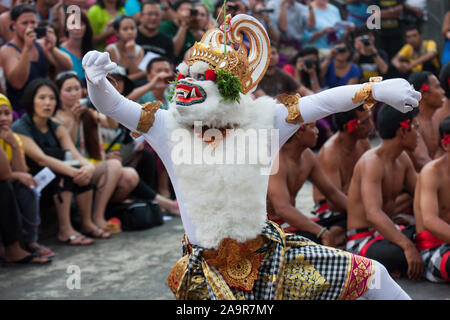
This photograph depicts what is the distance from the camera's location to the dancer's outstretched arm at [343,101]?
2703 mm

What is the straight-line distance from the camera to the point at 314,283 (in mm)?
2926

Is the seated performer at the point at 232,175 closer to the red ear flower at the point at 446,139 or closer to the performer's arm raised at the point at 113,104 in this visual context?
the performer's arm raised at the point at 113,104

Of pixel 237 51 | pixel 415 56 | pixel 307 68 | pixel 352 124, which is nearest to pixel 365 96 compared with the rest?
pixel 237 51

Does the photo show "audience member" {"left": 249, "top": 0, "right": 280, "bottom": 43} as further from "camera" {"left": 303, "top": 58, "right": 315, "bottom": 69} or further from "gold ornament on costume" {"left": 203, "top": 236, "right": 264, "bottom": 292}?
"gold ornament on costume" {"left": 203, "top": 236, "right": 264, "bottom": 292}

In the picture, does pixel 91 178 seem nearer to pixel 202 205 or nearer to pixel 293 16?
pixel 202 205

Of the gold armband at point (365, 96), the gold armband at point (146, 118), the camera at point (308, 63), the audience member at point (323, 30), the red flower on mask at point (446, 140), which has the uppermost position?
the audience member at point (323, 30)

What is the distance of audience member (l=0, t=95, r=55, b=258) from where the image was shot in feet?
17.0

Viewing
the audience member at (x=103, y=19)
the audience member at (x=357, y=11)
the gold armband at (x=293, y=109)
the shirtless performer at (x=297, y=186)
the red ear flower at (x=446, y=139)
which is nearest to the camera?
the gold armband at (x=293, y=109)

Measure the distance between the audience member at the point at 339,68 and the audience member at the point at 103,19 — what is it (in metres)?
3.04

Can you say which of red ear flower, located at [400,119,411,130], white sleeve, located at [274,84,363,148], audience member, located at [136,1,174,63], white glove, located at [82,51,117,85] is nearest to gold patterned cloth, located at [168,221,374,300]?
white sleeve, located at [274,84,363,148]

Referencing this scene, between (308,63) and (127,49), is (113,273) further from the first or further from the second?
(308,63)

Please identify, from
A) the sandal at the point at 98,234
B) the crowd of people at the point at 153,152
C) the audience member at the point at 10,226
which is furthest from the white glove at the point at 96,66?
the sandal at the point at 98,234

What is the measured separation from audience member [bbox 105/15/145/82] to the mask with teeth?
4282mm
